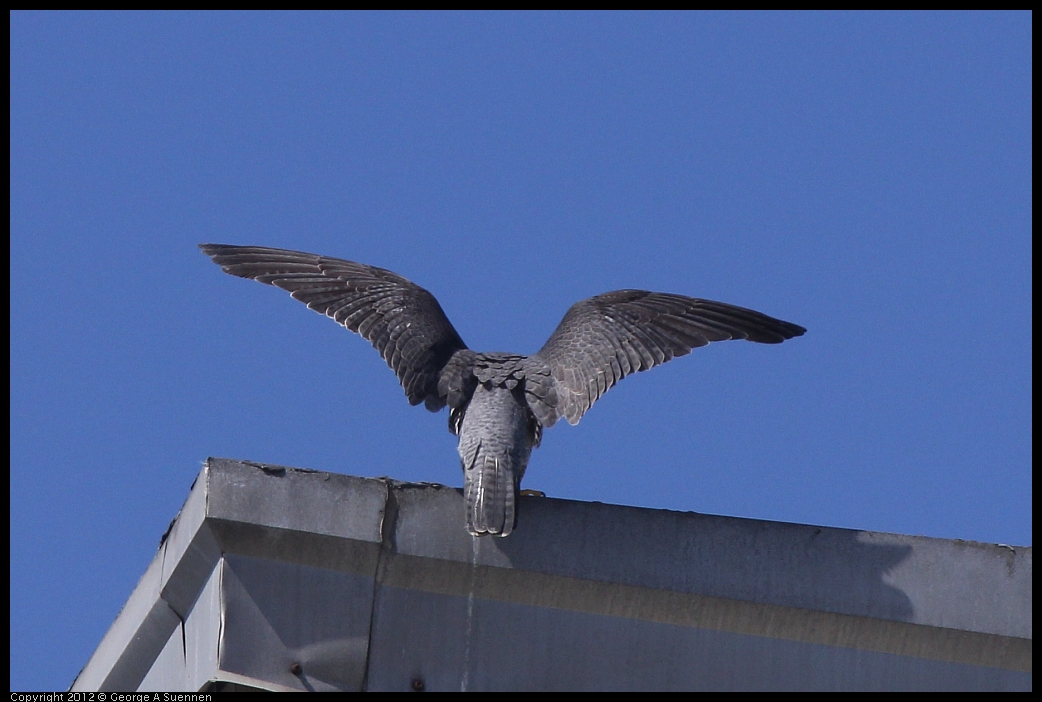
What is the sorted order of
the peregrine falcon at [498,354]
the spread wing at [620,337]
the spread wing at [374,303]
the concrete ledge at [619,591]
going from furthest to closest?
the spread wing at [374,303] → the spread wing at [620,337] → the peregrine falcon at [498,354] → the concrete ledge at [619,591]

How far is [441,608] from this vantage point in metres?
5.86

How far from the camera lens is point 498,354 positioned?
23.8ft

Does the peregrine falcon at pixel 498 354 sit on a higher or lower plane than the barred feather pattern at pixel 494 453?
higher

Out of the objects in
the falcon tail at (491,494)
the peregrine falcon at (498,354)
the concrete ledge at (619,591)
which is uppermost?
the peregrine falcon at (498,354)

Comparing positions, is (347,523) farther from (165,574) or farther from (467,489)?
(165,574)

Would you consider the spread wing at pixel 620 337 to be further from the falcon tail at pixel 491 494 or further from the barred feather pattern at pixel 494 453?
the falcon tail at pixel 491 494

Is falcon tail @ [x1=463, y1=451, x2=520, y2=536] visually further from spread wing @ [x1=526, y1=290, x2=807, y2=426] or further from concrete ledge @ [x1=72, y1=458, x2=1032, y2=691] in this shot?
spread wing @ [x1=526, y1=290, x2=807, y2=426]

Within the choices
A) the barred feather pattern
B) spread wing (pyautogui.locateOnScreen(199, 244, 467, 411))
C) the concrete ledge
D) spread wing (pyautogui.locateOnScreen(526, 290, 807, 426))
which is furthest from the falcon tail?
spread wing (pyautogui.locateOnScreen(199, 244, 467, 411))

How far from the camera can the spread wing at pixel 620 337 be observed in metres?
7.00

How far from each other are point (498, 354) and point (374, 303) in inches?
40.3

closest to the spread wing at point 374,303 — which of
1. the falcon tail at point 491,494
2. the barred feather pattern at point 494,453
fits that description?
the barred feather pattern at point 494,453

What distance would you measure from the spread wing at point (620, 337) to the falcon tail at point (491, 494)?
654 millimetres
